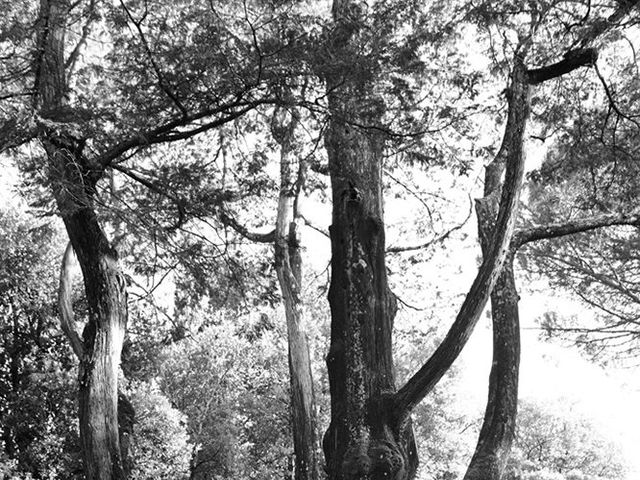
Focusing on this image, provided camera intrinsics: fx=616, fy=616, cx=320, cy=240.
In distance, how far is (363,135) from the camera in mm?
4781

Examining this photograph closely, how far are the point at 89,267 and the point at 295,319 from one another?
3.96 meters

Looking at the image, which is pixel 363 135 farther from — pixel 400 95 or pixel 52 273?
pixel 52 273

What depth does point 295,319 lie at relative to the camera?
883cm

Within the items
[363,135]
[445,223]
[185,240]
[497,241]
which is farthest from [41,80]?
[445,223]

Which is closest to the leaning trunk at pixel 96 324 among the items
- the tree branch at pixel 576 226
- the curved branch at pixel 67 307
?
the tree branch at pixel 576 226

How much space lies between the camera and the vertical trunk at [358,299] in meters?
4.03

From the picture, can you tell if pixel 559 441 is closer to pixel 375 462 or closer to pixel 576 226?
pixel 576 226

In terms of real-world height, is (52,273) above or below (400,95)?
above

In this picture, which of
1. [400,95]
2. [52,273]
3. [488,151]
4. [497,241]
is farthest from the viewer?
[52,273]

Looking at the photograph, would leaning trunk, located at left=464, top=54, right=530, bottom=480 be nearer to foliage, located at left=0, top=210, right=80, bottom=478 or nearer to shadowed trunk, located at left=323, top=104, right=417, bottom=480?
shadowed trunk, located at left=323, top=104, right=417, bottom=480

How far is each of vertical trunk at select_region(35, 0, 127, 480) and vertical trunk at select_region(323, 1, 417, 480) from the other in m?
1.90

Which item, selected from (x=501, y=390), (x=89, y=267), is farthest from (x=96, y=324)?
(x=501, y=390)

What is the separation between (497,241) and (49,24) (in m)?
4.33

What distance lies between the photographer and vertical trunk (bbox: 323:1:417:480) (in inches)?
159
